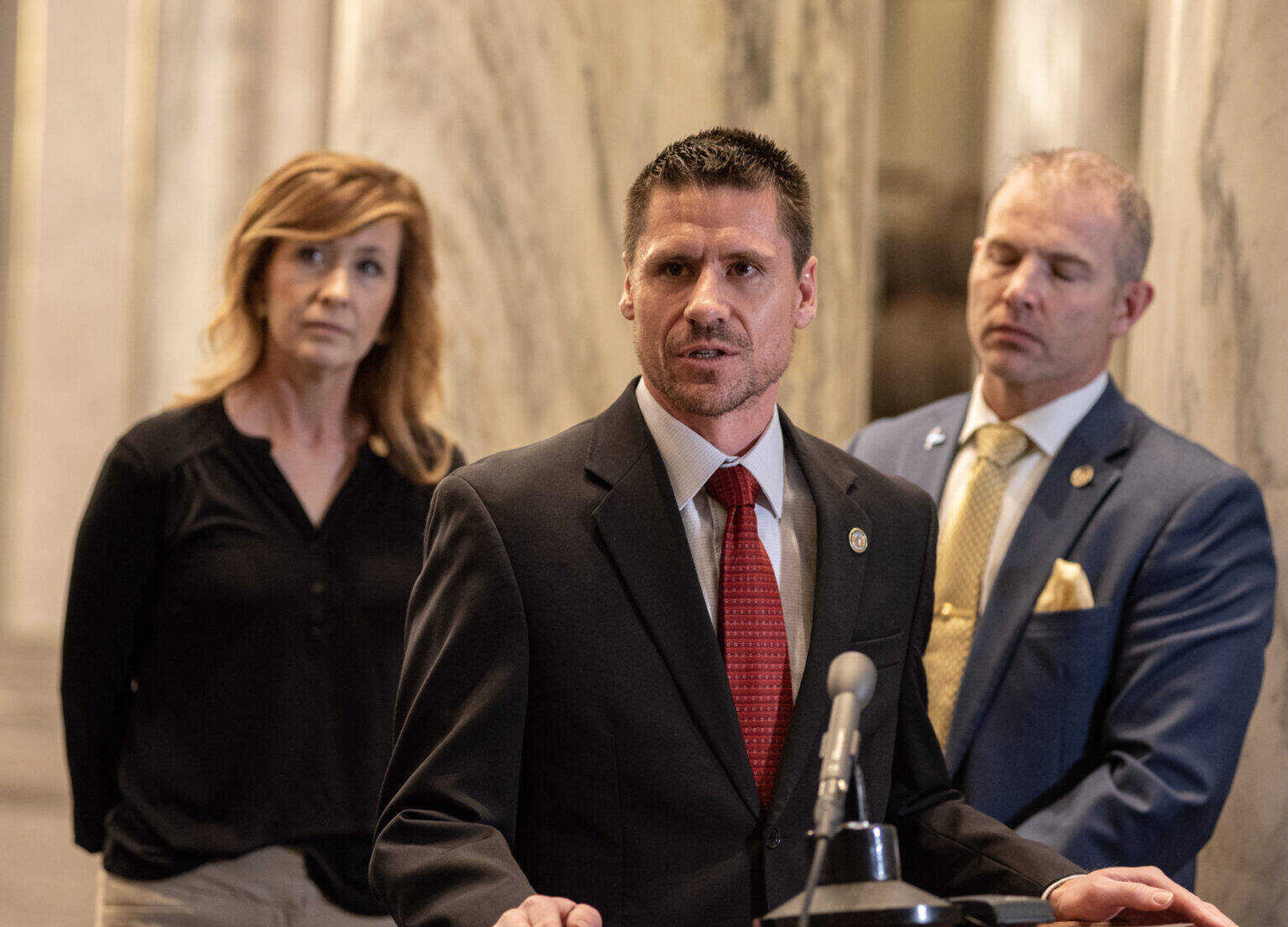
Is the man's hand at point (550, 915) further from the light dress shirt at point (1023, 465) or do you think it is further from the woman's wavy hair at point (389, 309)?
the woman's wavy hair at point (389, 309)

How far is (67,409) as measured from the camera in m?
4.89

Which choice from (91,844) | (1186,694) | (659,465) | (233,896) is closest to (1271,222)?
(1186,694)

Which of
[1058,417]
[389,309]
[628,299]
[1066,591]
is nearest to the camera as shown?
[628,299]

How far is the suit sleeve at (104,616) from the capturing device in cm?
286

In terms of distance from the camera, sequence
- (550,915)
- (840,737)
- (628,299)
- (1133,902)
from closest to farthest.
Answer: (840,737) < (550,915) < (1133,902) < (628,299)

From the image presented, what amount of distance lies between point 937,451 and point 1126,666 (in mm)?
672

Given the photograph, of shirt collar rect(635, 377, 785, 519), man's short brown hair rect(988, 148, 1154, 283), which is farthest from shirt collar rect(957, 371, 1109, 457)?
shirt collar rect(635, 377, 785, 519)

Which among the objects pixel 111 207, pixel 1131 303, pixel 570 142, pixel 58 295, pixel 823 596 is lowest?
pixel 823 596

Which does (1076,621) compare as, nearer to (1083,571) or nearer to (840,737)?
(1083,571)

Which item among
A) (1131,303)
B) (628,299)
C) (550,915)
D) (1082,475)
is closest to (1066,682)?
(1082,475)

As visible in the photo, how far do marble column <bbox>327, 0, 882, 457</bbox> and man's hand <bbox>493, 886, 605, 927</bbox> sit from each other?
93.9 inches

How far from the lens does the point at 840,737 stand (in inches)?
52.7

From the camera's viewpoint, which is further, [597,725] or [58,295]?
[58,295]

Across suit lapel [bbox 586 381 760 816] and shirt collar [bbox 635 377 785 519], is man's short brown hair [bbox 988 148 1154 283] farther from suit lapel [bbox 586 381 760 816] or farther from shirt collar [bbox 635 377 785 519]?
suit lapel [bbox 586 381 760 816]
